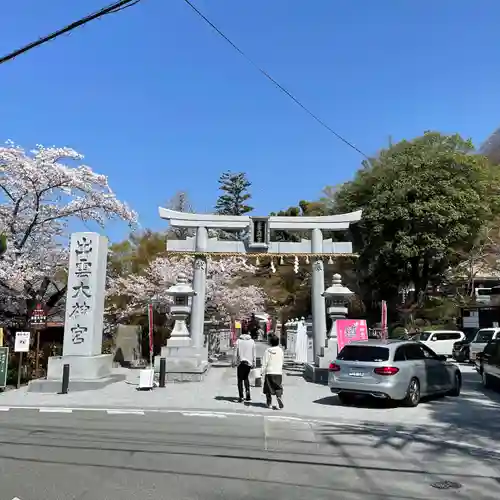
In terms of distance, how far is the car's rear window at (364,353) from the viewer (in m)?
12.1

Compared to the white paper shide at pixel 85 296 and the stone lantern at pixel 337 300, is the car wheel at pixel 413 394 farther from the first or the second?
the white paper shide at pixel 85 296

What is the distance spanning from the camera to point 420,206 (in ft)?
115

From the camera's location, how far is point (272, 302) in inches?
2007

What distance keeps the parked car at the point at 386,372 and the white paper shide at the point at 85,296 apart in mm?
8176

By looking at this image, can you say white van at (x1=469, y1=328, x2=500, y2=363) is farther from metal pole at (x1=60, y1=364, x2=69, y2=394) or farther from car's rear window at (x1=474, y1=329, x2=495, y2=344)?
metal pole at (x1=60, y1=364, x2=69, y2=394)

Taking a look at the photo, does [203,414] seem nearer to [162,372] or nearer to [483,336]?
[162,372]

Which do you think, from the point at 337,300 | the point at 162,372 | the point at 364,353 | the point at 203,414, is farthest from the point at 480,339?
the point at 203,414

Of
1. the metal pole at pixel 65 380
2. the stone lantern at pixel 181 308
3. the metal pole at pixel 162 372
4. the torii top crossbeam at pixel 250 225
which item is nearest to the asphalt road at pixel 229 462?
the metal pole at pixel 65 380

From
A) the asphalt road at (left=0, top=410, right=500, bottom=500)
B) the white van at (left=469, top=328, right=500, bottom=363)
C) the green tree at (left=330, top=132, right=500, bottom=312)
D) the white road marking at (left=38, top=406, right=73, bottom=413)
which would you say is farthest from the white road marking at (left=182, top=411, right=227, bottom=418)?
the green tree at (left=330, top=132, right=500, bottom=312)

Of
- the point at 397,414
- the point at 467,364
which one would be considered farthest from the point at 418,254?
the point at 397,414

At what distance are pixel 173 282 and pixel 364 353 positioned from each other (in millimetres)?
19902

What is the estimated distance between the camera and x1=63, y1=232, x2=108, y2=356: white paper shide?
16.6 m

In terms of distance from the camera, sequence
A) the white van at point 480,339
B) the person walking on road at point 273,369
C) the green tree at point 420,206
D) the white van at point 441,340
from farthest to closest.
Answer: the green tree at point 420,206
the white van at point 441,340
the white van at point 480,339
the person walking on road at point 273,369

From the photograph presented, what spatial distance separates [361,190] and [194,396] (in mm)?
28326
